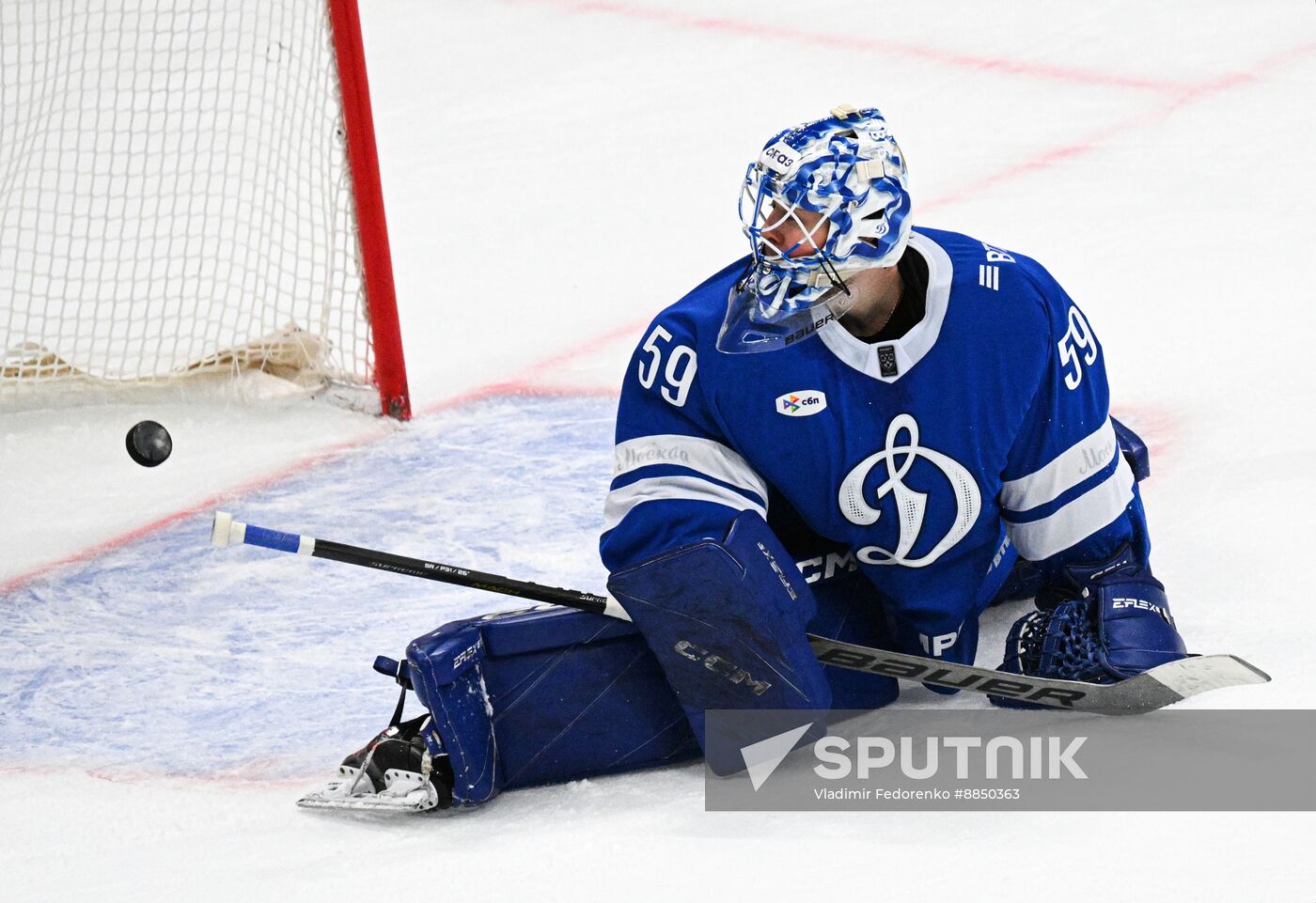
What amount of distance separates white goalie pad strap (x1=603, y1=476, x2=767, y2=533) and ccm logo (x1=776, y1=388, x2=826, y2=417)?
125 mm

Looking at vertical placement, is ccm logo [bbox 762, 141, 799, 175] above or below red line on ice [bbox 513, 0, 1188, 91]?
below

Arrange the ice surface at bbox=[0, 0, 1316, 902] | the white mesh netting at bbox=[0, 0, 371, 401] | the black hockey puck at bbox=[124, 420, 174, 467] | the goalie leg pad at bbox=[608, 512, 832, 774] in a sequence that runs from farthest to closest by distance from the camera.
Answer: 1. the white mesh netting at bbox=[0, 0, 371, 401]
2. the black hockey puck at bbox=[124, 420, 174, 467]
3. the goalie leg pad at bbox=[608, 512, 832, 774]
4. the ice surface at bbox=[0, 0, 1316, 902]

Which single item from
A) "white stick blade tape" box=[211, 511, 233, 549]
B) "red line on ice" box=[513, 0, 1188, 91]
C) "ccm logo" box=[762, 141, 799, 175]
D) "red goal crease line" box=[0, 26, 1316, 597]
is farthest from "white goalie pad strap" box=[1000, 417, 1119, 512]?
"red line on ice" box=[513, 0, 1188, 91]

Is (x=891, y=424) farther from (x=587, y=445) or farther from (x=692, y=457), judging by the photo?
(x=587, y=445)

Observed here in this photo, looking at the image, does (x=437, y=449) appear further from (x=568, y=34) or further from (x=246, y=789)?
(x=568, y=34)

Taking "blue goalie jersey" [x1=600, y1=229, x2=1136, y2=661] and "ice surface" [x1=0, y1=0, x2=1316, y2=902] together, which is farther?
"blue goalie jersey" [x1=600, y1=229, x2=1136, y2=661]

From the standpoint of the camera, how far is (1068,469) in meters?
2.17

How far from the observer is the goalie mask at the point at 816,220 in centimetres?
199

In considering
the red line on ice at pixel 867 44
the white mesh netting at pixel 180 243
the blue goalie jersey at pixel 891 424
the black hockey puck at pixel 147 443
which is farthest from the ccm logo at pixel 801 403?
the red line on ice at pixel 867 44

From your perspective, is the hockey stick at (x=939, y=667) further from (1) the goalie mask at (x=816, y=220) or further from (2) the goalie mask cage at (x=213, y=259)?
(2) the goalie mask cage at (x=213, y=259)

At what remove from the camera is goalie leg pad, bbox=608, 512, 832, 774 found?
80.0 inches

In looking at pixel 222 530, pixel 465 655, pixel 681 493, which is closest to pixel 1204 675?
pixel 681 493

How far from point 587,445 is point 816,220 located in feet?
5.26

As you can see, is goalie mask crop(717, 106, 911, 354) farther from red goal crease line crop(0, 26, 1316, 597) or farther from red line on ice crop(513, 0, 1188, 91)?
red line on ice crop(513, 0, 1188, 91)
